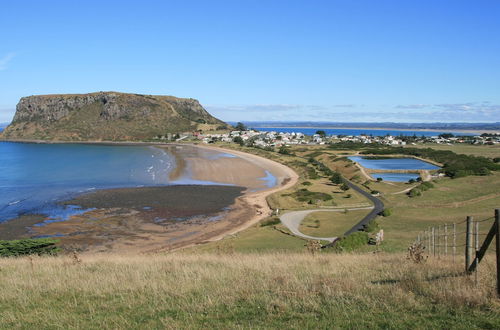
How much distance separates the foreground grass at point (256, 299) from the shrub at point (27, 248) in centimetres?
1699

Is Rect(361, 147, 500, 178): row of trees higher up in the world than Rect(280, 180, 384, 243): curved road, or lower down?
higher up

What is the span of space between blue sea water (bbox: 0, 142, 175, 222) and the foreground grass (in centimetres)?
3540

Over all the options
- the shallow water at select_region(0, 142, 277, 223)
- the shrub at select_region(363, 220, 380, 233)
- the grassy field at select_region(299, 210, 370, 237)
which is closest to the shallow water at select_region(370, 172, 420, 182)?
the shallow water at select_region(0, 142, 277, 223)

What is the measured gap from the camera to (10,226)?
3800 cm

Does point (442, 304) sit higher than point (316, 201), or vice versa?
point (442, 304)

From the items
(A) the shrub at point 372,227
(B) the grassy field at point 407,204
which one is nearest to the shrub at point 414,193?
(B) the grassy field at point 407,204

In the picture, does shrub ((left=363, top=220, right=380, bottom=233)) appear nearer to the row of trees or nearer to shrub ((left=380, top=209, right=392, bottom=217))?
shrub ((left=380, top=209, right=392, bottom=217))

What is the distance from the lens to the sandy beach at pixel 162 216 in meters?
33.9

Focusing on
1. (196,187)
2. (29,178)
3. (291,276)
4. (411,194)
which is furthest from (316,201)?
(29,178)

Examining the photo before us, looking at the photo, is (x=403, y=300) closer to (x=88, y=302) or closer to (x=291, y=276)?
(x=291, y=276)

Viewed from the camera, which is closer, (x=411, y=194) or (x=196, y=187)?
(x=411, y=194)

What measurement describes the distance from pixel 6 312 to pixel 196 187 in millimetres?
54103

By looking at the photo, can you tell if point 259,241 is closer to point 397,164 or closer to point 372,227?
point 372,227

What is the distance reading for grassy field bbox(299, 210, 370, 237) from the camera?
34031mm
